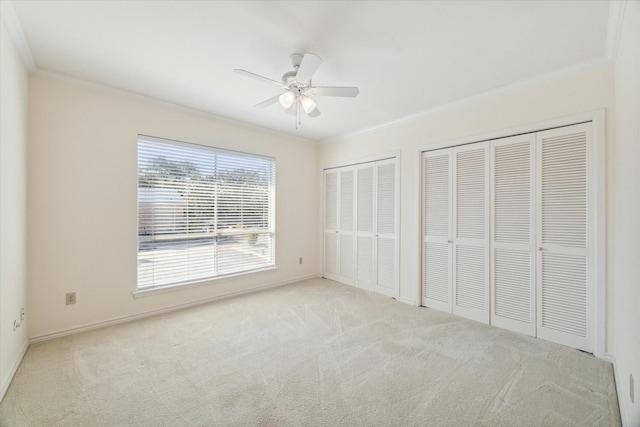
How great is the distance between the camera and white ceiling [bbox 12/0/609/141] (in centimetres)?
174

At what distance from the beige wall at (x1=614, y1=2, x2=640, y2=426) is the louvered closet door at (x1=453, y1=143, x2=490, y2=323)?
111cm

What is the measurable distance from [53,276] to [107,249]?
471 millimetres

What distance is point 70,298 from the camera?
2688 mm

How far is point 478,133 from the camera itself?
303 cm

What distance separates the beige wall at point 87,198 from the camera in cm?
253

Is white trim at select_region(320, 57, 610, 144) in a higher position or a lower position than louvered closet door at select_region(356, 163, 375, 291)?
higher

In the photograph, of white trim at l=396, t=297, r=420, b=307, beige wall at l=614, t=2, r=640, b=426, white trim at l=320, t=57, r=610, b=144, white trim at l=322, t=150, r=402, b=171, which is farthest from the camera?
white trim at l=322, t=150, r=402, b=171

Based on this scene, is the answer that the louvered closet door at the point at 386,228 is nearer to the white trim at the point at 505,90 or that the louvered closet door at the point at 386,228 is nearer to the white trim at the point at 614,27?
the white trim at the point at 505,90

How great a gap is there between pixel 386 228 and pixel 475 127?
67.8 inches

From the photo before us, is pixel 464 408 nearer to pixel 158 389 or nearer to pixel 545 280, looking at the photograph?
pixel 545 280

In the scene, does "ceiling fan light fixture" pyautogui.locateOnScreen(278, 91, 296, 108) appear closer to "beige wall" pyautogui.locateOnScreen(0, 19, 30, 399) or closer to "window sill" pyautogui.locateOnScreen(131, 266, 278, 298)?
"beige wall" pyautogui.locateOnScreen(0, 19, 30, 399)

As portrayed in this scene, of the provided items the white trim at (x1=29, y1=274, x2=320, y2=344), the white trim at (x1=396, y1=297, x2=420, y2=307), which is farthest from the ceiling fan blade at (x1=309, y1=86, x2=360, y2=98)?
the white trim at (x1=29, y1=274, x2=320, y2=344)

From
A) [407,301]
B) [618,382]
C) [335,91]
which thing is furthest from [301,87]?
[618,382]

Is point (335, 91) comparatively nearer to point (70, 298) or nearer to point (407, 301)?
point (407, 301)
